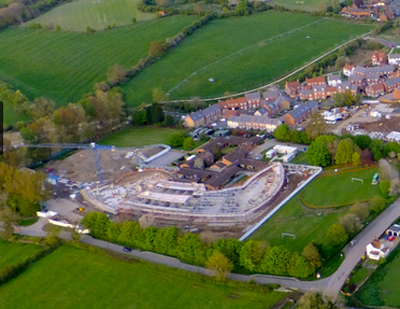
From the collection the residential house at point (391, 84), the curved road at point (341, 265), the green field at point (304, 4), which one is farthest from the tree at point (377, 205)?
the green field at point (304, 4)


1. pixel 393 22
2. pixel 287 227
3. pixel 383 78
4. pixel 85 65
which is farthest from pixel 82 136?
pixel 393 22

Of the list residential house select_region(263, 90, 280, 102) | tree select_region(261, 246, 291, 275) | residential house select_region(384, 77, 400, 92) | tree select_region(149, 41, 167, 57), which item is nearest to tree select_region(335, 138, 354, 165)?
tree select_region(261, 246, 291, 275)

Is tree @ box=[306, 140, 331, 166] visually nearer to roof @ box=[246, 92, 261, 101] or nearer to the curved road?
the curved road

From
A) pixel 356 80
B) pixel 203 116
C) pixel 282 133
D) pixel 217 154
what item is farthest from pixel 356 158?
pixel 356 80

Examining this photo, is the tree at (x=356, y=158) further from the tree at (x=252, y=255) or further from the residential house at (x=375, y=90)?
the residential house at (x=375, y=90)

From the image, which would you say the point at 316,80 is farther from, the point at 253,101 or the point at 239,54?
the point at 239,54

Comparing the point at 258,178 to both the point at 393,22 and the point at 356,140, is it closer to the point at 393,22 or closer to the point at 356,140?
the point at 356,140
